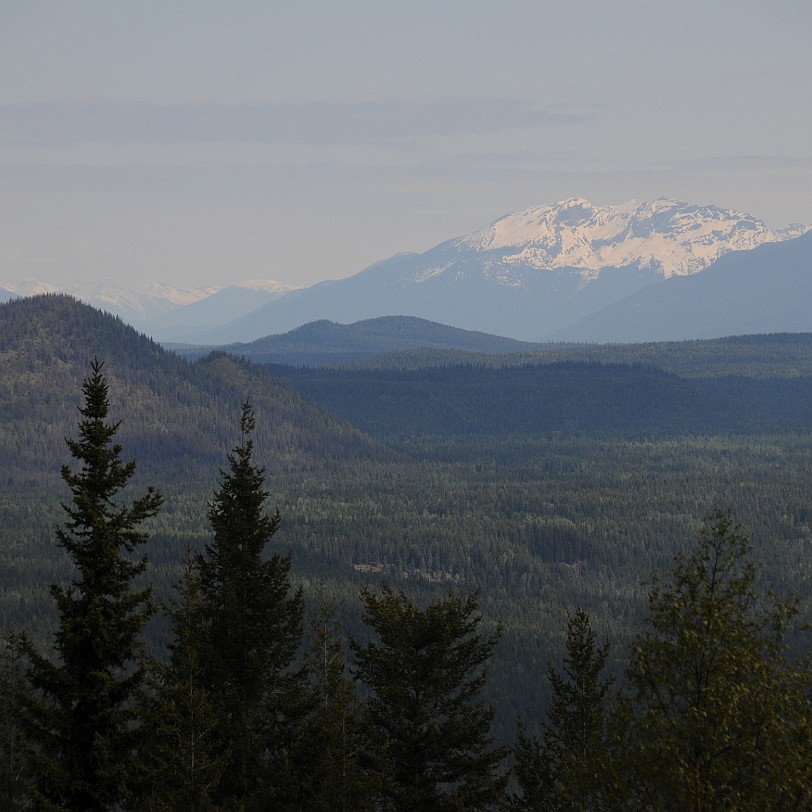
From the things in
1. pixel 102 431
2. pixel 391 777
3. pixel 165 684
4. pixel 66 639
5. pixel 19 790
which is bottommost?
pixel 19 790

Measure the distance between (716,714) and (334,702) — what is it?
1790 cm

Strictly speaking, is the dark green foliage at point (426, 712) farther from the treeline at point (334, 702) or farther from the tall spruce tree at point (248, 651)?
the tall spruce tree at point (248, 651)

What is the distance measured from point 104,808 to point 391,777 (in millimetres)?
12372

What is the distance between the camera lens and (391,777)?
158 feet

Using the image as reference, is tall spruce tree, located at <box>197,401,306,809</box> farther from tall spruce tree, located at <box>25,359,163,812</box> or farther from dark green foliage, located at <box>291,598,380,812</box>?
tall spruce tree, located at <box>25,359,163,812</box>

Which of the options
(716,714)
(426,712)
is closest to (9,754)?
(426,712)

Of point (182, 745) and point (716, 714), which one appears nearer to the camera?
point (716, 714)

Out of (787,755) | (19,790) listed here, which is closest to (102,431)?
(787,755)

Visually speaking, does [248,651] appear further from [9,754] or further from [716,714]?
[9,754]

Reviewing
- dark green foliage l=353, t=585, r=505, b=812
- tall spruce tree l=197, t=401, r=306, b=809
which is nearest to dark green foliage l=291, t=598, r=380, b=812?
tall spruce tree l=197, t=401, r=306, b=809

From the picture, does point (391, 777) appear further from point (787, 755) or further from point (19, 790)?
point (19, 790)

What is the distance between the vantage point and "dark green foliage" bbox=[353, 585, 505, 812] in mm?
48562

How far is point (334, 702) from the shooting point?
152 ft

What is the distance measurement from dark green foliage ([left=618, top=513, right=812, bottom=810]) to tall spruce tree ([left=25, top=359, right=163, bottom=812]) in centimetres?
1549
